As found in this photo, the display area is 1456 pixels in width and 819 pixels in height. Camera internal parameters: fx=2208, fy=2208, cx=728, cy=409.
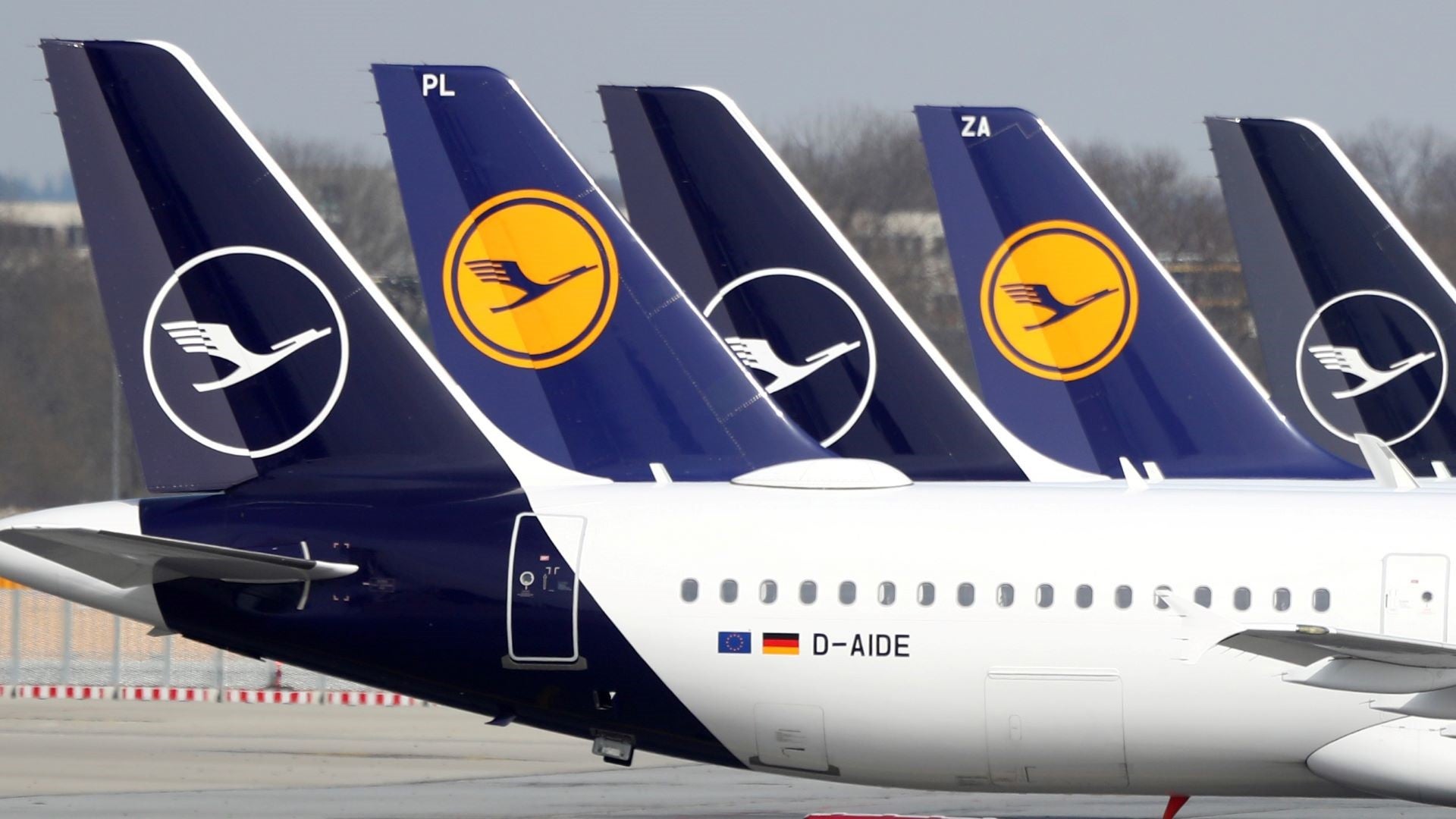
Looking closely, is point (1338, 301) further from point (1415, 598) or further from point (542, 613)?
point (542, 613)

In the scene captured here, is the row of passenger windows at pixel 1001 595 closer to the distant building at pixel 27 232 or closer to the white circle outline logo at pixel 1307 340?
the white circle outline logo at pixel 1307 340

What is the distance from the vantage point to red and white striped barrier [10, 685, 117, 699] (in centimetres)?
3225

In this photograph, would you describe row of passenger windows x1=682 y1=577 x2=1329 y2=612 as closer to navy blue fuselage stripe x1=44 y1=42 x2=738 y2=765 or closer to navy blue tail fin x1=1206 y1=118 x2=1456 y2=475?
navy blue fuselage stripe x1=44 y1=42 x2=738 y2=765

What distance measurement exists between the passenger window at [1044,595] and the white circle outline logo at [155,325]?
5922mm

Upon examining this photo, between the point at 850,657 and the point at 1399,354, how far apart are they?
10980mm

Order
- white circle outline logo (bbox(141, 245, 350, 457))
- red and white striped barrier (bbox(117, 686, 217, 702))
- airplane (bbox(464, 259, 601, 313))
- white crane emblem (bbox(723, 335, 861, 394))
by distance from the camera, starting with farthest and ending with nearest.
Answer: red and white striped barrier (bbox(117, 686, 217, 702))
white crane emblem (bbox(723, 335, 861, 394))
airplane (bbox(464, 259, 601, 313))
white circle outline logo (bbox(141, 245, 350, 457))

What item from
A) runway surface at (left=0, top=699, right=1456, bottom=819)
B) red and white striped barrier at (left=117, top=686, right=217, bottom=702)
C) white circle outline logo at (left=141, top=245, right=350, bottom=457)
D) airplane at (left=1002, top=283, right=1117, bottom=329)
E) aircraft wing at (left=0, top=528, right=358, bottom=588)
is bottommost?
runway surface at (left=0, top=699, right=1456, bottom=819)

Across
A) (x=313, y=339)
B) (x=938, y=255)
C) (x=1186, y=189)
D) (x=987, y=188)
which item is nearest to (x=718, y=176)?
(x=987, y=188)

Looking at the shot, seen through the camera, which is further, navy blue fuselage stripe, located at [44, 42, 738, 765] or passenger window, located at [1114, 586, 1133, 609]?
navy blue fuselage stripe, located at [44, 42, 738, 765]

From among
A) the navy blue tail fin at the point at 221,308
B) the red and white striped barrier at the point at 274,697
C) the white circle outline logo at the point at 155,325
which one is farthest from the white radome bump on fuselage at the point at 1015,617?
the red and white striped barrier at the point at 274,697

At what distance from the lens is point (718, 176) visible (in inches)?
894

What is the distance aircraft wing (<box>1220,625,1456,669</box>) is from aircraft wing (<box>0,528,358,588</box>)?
6.94 metres

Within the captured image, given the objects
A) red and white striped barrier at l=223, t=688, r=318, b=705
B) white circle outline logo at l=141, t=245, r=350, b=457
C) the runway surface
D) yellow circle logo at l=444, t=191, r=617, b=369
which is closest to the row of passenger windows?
yellow circle logo at l=444, t=191, r=617, b=369

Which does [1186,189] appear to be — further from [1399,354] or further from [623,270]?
[623,270]
